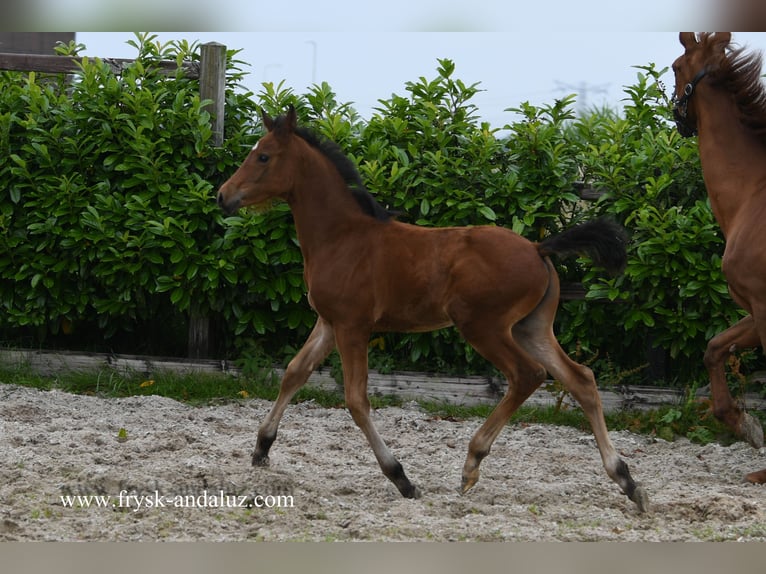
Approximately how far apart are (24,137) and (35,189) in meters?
0.53

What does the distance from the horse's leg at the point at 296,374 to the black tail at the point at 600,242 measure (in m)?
1.32

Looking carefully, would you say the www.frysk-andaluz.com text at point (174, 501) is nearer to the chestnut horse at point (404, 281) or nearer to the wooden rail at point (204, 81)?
the chestnut horse at point (404, 281)

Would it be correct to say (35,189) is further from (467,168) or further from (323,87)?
(467,168)

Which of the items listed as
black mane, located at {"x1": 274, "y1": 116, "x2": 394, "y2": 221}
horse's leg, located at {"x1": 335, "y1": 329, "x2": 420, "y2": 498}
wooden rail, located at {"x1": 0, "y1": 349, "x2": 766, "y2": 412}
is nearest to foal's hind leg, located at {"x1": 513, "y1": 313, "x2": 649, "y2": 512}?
horse's leg, located at {"x1": 335, "y1": 329, "x2": 420, "y2": 498}

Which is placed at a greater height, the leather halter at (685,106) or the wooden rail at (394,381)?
the leather halter at (685,106)

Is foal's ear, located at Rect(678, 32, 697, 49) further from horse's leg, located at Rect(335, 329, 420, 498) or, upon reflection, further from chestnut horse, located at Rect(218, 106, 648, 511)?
horse's leg, located at Rect(335, 329, 420, 498)

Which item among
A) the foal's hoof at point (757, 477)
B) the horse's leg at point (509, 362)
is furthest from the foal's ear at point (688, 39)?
the foal's hoof at point (757, 477)

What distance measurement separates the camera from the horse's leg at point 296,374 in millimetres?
4824

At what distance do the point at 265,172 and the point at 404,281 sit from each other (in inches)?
36.1

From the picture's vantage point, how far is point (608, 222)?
442cm

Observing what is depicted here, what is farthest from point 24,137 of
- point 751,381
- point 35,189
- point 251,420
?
point 751,381

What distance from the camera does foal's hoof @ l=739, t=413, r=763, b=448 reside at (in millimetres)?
5246

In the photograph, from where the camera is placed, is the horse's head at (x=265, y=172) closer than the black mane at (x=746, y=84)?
Yes

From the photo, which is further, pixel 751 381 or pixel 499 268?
pixel 751 381
